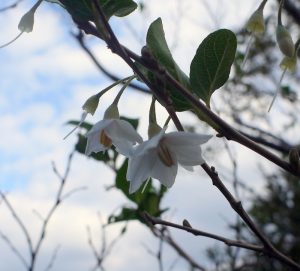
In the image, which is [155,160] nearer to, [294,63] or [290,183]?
[294,63]

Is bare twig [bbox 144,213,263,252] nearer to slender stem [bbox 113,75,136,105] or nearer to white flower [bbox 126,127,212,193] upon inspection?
white flower [bbox 126,127,212,193]

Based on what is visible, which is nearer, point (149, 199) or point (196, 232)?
point (196, 232)

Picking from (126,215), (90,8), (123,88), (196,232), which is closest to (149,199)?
(126,215)

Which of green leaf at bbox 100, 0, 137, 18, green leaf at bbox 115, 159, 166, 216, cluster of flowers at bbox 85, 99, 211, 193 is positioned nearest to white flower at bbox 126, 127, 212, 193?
cluster of flowers at bbox 85, 99, 211, 193

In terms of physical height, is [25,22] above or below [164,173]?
above

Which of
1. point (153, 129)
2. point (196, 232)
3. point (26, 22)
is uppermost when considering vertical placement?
point (26, 22)

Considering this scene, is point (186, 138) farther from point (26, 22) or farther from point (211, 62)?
point (26, 22)

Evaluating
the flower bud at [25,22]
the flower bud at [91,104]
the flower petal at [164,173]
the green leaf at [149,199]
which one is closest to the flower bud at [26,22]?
the flower bud at [25,22]
